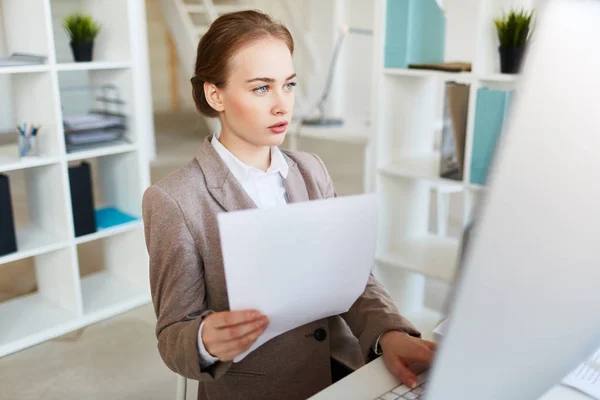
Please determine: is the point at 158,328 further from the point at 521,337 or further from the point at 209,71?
the point at 521,337

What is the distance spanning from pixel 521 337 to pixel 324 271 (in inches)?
18.5

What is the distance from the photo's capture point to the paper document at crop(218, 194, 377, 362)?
77 cm

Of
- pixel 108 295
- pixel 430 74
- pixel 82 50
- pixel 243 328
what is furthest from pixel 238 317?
pixel 108 295

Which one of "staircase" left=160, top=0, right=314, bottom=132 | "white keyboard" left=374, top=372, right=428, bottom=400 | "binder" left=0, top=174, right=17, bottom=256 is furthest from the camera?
"staircase" left=160, top=0, right=314, bottom=132

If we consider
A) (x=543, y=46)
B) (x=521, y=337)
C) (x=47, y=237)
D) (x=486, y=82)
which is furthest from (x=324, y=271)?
(x=47, y=237)

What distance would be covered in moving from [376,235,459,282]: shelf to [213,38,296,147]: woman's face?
4.94ft

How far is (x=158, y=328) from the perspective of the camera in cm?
106

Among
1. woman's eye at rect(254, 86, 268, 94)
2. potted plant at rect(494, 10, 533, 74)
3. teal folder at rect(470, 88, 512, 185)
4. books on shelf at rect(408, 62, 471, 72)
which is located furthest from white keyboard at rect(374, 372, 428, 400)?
books on shelf at rect(408, 62, 471, 72)

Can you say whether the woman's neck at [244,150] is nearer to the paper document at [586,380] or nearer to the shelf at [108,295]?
the paper document at [586,380]

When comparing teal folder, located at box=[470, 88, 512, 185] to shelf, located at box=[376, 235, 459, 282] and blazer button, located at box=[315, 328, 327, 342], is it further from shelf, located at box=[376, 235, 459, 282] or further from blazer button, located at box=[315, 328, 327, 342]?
blazer button, located at box=[315, 328, 327, 342]

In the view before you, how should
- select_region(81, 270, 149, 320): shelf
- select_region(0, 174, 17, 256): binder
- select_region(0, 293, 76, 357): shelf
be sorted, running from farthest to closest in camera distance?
select_region(81, 270, 149, 320): shelf
select_region(0, 293, 76, 357): shelf
select_region(0, 174, 17, 256): binder

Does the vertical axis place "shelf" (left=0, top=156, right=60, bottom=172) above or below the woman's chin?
below

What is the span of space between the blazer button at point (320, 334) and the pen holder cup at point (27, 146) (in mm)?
1748

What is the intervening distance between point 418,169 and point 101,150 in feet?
4.57
